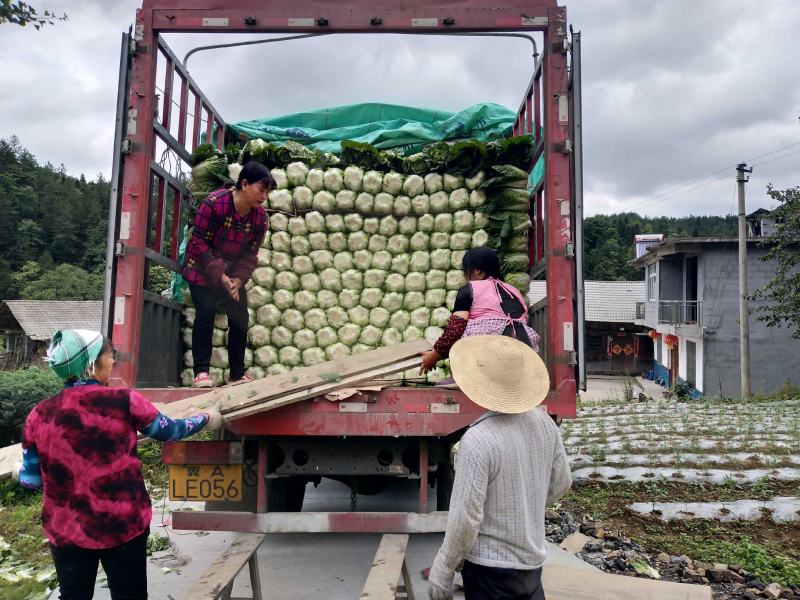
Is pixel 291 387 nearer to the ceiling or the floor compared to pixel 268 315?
nearer to the floor

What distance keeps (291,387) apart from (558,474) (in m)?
1.51

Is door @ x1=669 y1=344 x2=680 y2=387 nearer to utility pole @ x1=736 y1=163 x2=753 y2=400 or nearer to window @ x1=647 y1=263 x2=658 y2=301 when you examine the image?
window @ x1=647 y1=263 x2=658 y2=301

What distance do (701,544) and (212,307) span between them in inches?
149

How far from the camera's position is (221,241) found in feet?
14.9

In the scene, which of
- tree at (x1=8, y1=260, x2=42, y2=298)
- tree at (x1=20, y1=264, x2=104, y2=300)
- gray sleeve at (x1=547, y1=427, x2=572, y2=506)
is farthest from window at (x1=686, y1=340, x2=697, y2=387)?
tree at (x1=8, y1=260, x2=42, y2=298)

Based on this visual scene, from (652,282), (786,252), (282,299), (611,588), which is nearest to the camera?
(611,588)

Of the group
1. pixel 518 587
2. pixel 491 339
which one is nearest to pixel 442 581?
pixel 518 587

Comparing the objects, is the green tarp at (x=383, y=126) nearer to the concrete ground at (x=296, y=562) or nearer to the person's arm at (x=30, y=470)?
the concrete ground at (x=296, y=562)

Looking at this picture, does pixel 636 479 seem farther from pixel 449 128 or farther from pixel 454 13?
pixel 454 13

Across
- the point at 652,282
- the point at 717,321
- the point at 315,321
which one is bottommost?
the point at 315,321

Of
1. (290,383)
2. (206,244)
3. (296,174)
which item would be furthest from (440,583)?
(296,174)

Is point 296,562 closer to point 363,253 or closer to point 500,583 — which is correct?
point 363,253

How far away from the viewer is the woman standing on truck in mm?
4398

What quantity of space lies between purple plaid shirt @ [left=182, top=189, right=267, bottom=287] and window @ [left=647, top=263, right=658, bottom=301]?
80.1 ft
